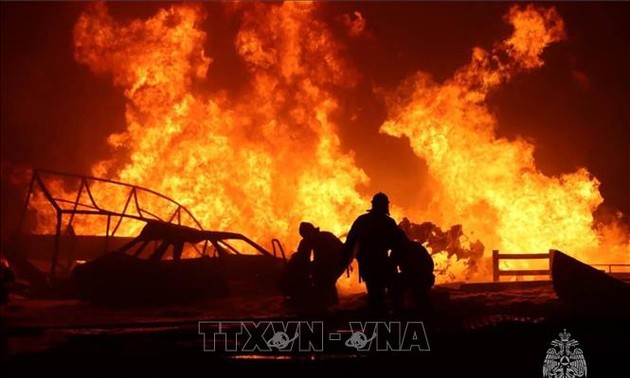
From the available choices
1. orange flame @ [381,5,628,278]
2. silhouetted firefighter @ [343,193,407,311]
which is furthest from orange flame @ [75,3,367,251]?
silhouetted firefighter @ [343,193,407,311]

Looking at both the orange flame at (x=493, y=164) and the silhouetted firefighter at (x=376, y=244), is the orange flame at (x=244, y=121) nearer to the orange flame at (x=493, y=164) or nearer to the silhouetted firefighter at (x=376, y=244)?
the orange flame at (x=493, y=164)

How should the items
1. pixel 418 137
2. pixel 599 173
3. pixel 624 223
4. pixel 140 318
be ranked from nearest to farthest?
1. pixel 140 318
2. pixel 418 137
3. pixel 624 223
4. pixel 599 173

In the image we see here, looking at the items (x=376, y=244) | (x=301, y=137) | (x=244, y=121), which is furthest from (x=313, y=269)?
(x=244, y=121)

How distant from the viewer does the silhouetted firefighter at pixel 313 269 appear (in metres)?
10.3

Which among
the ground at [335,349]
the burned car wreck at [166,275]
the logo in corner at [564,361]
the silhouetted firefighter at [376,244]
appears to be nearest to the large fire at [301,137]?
the burned car wreck at [166,275]

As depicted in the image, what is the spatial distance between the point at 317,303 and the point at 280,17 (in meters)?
18.6

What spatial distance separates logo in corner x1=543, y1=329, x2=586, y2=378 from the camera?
194 inches

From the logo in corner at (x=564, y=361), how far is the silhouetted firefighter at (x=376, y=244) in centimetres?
299

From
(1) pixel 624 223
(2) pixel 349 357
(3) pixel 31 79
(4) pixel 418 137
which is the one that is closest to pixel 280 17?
(4) pixel 418 137

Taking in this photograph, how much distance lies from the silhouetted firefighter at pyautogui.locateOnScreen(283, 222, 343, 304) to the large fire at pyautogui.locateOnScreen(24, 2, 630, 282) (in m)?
10.6

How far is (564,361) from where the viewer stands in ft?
16.6

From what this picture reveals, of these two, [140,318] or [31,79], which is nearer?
[140,318]

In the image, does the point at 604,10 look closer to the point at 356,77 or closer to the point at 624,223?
the point at 624,223

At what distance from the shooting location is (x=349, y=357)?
5.32 meters
